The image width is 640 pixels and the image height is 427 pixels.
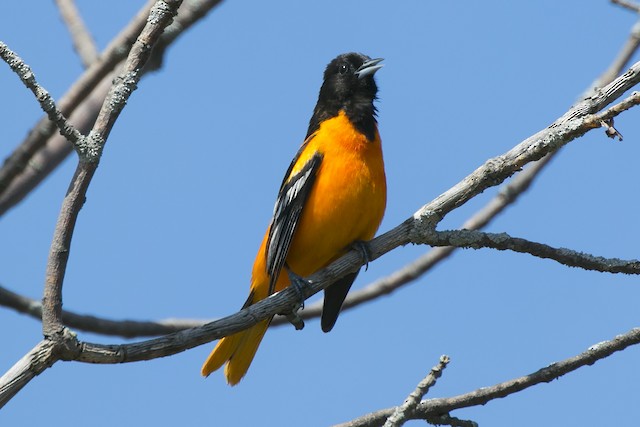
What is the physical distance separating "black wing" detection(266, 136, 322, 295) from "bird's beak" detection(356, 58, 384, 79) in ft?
3.24

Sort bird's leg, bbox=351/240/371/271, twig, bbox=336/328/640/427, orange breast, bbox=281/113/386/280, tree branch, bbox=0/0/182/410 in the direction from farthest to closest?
orange breast, bbox=281/113/386/280, bird's leg, bbox=351/240/371/271, twig, bbox=336/328/640/427, tree branch, bbox=0/0/182/410

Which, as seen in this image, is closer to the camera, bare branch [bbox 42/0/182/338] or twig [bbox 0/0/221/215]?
bare branch [bbox 42/0/182/338]

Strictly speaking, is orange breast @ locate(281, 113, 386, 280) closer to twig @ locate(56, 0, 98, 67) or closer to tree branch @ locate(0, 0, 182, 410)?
twig @ locate(56, 0, 98, 67)

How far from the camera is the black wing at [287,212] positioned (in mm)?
6094

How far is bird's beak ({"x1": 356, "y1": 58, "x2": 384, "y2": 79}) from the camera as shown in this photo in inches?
275

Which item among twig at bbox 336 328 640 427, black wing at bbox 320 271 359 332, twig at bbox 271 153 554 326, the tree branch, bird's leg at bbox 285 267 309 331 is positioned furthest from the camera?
twig at bbox 271 153 554 326

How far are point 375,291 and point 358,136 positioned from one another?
1.25m

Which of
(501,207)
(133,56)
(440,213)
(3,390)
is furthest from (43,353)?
(501,207)

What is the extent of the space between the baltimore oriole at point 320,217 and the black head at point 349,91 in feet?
0.53

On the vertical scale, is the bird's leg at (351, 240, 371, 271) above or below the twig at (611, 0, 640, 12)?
below

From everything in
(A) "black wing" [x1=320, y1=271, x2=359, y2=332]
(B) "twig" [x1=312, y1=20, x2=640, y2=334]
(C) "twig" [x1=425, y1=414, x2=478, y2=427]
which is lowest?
(C) "twig" [x1=425, y1=414, x2=478, y2=427]

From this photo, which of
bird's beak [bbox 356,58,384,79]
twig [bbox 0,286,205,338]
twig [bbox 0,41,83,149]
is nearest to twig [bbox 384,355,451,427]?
twig [bbox 0,41,83,149]

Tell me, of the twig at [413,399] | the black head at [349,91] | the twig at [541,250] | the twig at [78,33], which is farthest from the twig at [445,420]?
the twig at [78,33]

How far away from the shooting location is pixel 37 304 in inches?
236
